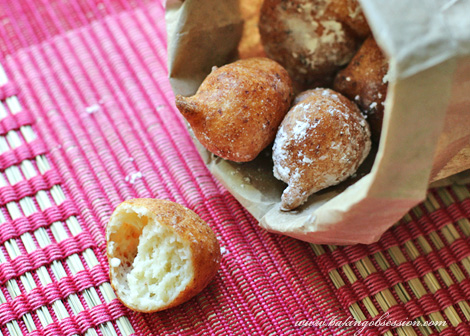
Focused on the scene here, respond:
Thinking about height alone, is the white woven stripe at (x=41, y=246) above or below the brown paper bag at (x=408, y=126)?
below

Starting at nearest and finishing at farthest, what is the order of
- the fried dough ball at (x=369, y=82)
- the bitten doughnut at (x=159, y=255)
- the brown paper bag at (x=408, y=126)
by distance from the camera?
1. the brown paper bag at (x=408, y=126)
2. the bitten doughnut at (x=159, y=255)
3. the fried dough ball at (x=369, y=82)

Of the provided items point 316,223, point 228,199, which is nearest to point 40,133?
point 228,199

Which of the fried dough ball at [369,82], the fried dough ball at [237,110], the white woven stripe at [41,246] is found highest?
the fried dough ball at [369,82]

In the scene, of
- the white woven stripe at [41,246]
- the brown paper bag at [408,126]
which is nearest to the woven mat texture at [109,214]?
the white woven stripe at [41,246]

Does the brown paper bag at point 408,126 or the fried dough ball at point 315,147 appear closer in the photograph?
the brown paper bag at point 408,126

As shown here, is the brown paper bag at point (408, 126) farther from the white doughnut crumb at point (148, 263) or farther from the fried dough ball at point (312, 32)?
the fried dough ball at point (312, 32)

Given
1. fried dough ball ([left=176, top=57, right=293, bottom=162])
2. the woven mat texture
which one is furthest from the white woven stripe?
fried dough ball ([left=176, top=57, right=293, bottom=162])
